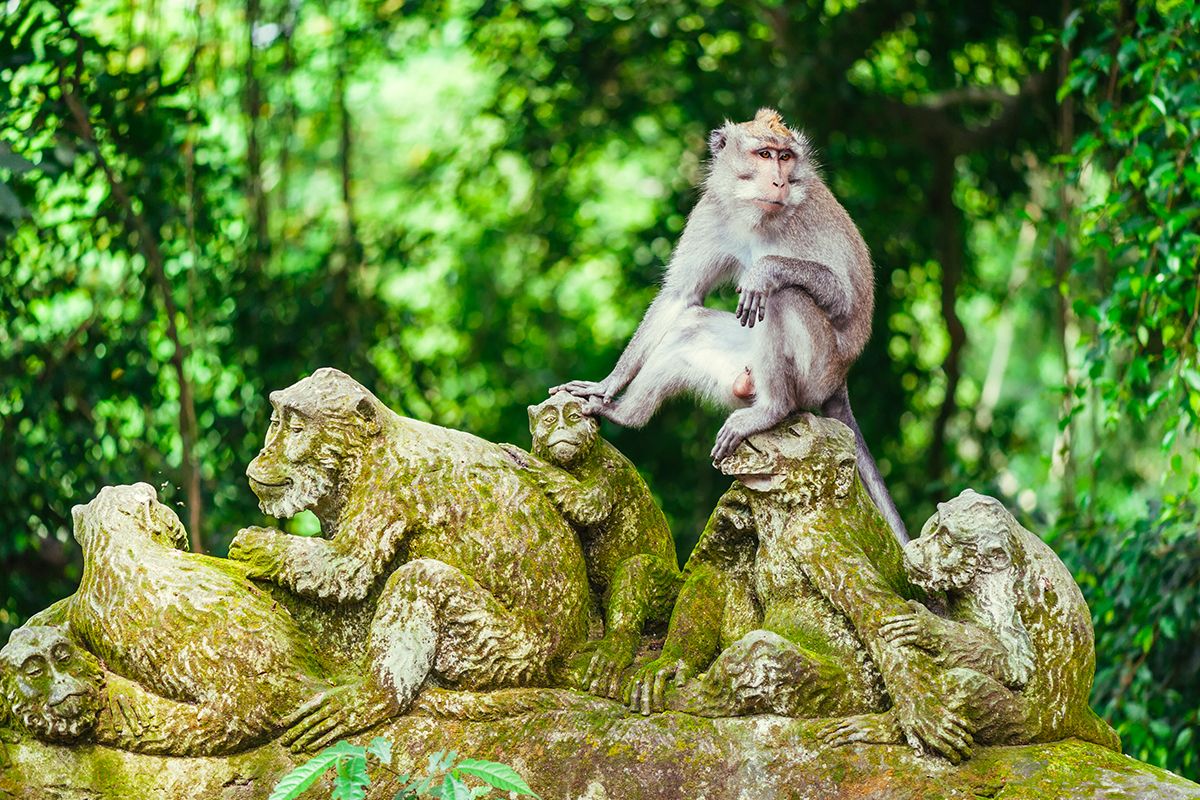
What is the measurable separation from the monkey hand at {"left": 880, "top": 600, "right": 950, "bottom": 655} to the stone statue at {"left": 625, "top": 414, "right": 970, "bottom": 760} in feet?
0.08

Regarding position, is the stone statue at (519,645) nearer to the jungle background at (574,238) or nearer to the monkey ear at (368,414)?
the monkey ear at (368,414)

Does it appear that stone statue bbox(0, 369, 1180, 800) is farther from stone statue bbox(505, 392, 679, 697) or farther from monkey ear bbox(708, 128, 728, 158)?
monkey ear bbox(708, 128, 728, 158)

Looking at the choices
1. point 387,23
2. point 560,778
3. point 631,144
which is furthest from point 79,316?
point 560,778

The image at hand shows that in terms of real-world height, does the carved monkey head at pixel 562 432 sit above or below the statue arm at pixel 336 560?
above

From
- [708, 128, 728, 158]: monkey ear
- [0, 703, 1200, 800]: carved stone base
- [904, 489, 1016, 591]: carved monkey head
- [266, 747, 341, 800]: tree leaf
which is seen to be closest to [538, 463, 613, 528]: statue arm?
[0, 703, 1200, 800]: carved stone base

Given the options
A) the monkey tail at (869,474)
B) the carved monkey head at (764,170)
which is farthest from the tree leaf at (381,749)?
the carved monkey head at (764,170)

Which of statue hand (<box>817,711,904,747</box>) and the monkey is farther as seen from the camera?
the monkey

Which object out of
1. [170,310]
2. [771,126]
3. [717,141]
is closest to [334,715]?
[771,126]

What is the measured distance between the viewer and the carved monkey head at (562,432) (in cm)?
385

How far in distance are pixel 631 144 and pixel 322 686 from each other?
8.57m

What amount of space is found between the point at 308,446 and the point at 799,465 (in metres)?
1.52

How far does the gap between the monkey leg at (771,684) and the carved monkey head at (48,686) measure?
1647 mm

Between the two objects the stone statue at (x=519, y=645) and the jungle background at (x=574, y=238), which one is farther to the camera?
the jungle background at (x=574, y=238)

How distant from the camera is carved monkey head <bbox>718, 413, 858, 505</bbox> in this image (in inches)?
141
